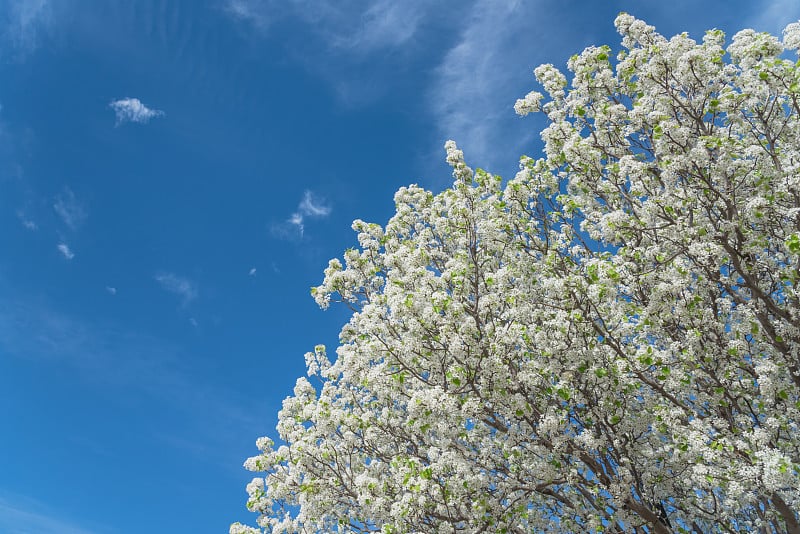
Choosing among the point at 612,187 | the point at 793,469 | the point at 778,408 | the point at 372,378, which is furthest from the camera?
the point at 612,187

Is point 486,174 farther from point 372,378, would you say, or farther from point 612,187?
point 372,378

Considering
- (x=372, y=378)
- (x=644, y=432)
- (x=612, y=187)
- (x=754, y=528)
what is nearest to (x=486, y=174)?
(x=612, y=187)

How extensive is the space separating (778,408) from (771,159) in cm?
527

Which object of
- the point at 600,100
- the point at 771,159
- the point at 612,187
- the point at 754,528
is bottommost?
the point at 754,528

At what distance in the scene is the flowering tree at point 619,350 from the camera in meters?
11.5

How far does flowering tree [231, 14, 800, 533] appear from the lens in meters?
11.5

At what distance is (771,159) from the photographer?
12141 mm

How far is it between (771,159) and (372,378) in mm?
9867

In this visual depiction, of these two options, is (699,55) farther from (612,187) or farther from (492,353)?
(492,353)

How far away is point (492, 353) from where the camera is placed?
12102 millimetres

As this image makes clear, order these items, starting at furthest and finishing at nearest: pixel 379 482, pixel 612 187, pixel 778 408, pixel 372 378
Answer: pixel 612 187 → pixel 379 482 → pixel 372 378 → pixel 778 408

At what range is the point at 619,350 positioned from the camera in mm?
11812

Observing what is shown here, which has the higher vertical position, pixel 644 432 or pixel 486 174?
pixel 486 174

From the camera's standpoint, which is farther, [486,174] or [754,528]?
[486,174]
